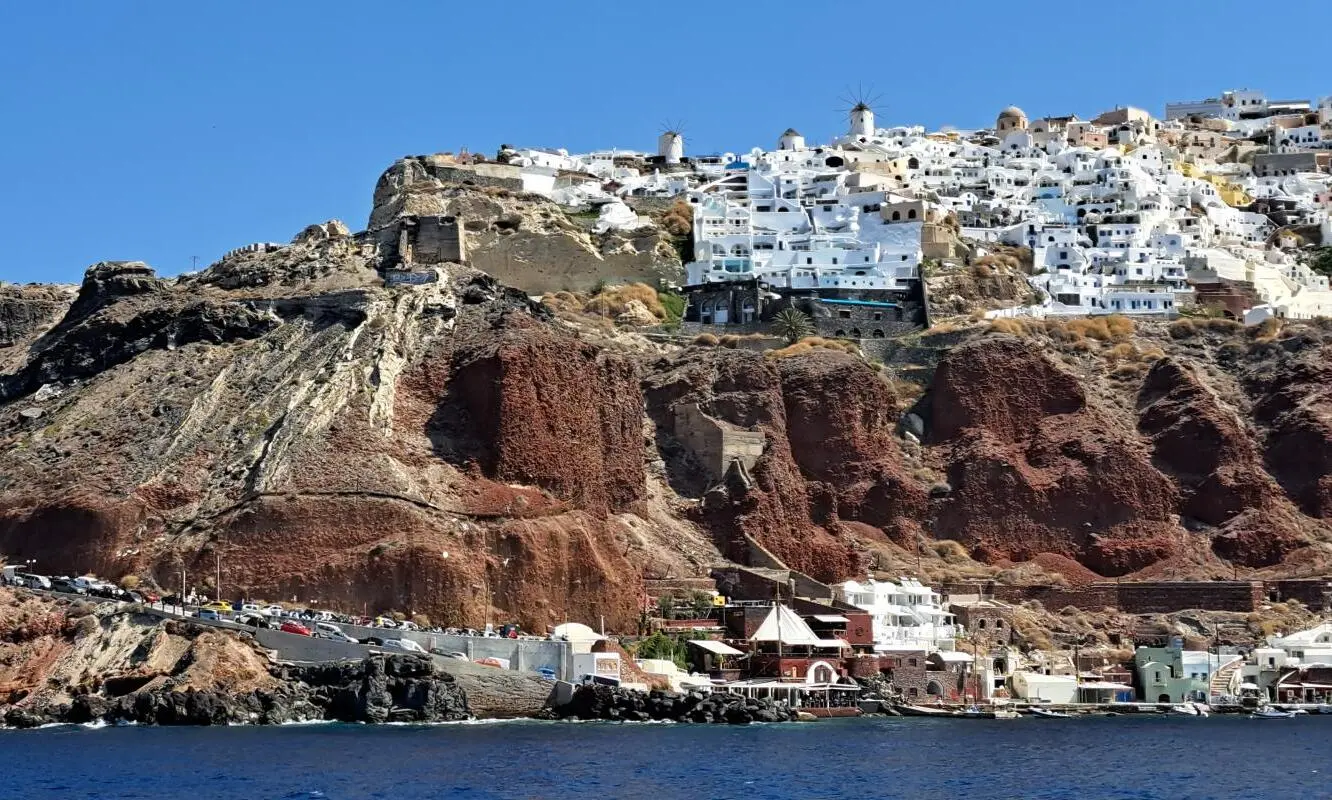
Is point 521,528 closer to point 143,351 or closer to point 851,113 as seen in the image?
point 143,351

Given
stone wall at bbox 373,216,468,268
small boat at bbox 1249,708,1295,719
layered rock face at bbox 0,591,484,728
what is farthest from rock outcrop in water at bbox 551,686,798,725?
stone wall at bbox 373,216,468,268

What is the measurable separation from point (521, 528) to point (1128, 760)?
2777cm

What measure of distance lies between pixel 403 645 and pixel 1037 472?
43303mm

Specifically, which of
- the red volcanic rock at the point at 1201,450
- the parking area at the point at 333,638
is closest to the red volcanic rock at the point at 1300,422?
the red volcanic rock at the point at 1201,450

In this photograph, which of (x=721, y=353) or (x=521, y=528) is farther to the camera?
(x=721, y=353)

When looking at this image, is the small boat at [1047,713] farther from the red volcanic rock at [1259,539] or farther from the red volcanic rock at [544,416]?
the red volcanic rock at [544,416]

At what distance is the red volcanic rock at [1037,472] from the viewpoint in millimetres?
129500

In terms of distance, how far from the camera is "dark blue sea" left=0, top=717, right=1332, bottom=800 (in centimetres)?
7888

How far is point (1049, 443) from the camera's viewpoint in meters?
133

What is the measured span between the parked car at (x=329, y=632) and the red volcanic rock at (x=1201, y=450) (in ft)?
161

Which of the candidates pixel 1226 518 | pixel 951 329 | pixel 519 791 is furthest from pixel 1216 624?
pixel 519 791

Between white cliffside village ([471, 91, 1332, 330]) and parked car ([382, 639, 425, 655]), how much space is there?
45.7m

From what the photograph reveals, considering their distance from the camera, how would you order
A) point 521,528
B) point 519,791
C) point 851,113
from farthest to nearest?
point 851,113 < point 521,528 < point 519,791

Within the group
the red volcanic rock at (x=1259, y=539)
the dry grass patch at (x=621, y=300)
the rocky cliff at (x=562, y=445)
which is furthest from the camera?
the dry grass patch at (x=621, y=300)
